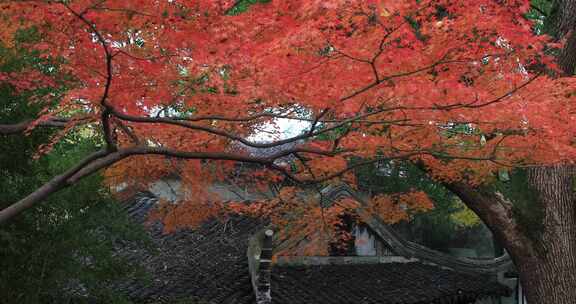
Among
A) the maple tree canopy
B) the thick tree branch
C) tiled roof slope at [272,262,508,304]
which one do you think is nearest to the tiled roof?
tiled roof slope at [272,262,508,304]

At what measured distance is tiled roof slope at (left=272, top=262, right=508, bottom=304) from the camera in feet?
43.5

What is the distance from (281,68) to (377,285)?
8.75 metres

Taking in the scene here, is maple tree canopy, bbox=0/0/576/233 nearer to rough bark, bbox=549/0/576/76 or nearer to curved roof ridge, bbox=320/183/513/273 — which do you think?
rough bark, bbox=549/0/576/76

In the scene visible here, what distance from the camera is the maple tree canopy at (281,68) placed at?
22.3ft

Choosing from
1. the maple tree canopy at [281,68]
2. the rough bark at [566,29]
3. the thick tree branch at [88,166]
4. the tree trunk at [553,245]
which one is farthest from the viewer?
the rough bark at [566,29]

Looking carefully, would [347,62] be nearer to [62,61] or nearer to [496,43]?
[496,43]

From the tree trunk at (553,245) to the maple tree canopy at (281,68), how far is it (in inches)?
80.9

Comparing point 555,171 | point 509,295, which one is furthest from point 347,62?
point 509,295

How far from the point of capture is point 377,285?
14.7 metres

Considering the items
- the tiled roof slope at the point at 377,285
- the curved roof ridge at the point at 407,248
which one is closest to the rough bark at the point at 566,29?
the curved roof ridge at the point at 407,248

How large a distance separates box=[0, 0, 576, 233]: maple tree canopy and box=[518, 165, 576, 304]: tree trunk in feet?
6.74

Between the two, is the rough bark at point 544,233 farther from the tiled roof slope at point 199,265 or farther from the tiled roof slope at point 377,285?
the tiled roof slope at point 199,265

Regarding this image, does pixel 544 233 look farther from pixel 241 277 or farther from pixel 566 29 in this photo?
pixel 241 277

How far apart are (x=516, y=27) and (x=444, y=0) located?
3.37 feet
